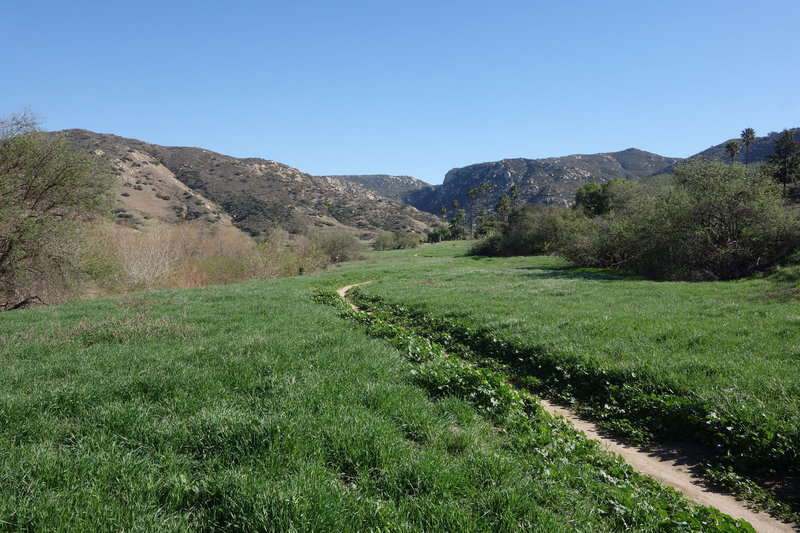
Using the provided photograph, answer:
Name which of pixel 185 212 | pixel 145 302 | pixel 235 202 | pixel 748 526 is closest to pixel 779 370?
pixel 748 526

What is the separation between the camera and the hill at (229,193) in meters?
83.1

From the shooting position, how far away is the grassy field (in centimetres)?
326

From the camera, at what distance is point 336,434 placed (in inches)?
179

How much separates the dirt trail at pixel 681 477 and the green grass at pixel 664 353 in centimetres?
42

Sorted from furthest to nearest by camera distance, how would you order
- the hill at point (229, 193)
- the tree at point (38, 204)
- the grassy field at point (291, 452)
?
the hill at point (229, 193), the tree at point (38, 204), the grassy field at point (291, 452)

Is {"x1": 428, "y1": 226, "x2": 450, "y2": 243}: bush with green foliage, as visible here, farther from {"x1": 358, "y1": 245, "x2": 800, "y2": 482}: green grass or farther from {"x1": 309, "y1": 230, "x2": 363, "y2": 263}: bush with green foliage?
{"x1": 358, "y1": 245, "x2": 800, "y2": 482}: green grass

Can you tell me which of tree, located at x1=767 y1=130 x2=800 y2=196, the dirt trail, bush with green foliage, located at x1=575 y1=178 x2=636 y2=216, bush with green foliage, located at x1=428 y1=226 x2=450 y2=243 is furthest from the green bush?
bush with green foliage, located at x1=428 y1=226 x2=450 y2=243

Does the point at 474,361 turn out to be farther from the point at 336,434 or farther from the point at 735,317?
the point at 735,317

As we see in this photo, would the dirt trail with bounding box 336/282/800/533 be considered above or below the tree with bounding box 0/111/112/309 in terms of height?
below

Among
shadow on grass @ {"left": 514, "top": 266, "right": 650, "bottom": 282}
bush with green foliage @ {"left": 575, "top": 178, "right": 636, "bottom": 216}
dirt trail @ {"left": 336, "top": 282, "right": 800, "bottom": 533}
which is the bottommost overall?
dirt trail @ {"left": 336, "top": 282, "right": 800, "bottom": 533}

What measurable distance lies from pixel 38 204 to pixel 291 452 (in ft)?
85.3

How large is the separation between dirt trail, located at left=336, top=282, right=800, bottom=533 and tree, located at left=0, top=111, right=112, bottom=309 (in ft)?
86.0

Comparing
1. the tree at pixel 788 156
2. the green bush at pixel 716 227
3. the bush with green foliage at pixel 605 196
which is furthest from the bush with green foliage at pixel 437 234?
the green bush at pixel 716 227

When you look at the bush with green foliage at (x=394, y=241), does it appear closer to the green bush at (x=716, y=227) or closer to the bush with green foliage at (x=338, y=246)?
the bush with green foliage at (x=338, y=246)
